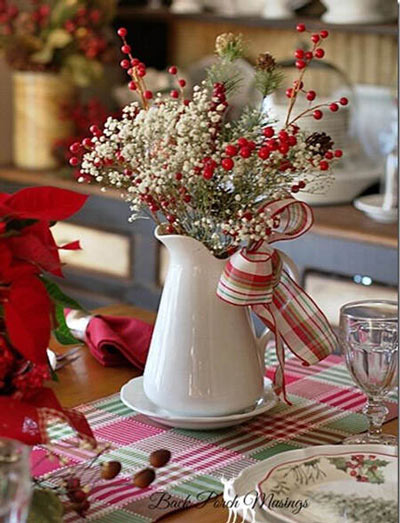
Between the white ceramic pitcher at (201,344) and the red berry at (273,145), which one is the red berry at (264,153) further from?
the white ceramic pitcher at (201,344)

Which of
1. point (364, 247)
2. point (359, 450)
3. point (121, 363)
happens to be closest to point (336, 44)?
point (364, 247)

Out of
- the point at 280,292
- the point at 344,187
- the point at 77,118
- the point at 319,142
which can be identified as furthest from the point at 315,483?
the point at 77,118

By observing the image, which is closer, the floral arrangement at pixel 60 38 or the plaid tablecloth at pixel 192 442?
the plaid tablecloth at pixel 192 442

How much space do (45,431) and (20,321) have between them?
0.12 meters

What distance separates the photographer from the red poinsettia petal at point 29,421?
3.53ft

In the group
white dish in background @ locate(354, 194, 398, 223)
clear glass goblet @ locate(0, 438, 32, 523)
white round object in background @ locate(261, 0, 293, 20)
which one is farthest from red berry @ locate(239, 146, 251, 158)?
white round object in background @ locate(261, 0, 293, 20)

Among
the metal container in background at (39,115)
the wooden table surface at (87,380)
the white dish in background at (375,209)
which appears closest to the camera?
the wooden table surface at (87,380)

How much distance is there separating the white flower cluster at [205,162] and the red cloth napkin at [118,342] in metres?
0.32

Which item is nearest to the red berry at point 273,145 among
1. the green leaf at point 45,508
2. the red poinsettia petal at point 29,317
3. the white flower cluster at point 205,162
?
the white flower cluster at point 205,162

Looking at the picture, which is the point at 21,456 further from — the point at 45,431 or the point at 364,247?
the point at 364,247

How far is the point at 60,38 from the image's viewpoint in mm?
3160

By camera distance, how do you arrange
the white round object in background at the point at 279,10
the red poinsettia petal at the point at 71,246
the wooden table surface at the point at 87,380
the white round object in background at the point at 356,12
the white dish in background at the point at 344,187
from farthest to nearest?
the white round object in background at the point at 279,10 → the white round object in background at the point at 356,12 → the white dish in background at the point at 344,187 → the wooden table surface at the point at 87,380 → the red poinsettia petal at the point at 71,246

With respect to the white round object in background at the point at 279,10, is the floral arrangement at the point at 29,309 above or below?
below

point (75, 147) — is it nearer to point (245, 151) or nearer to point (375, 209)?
point (245, 151)
